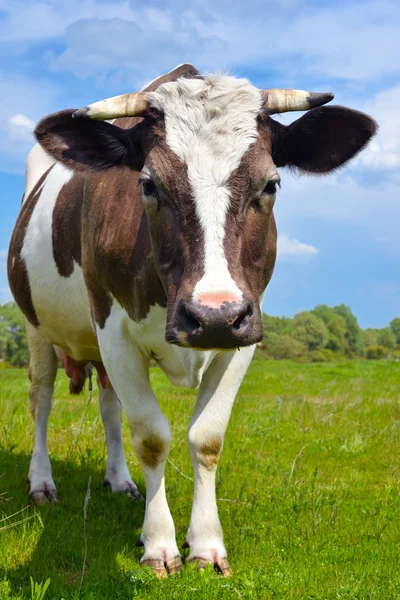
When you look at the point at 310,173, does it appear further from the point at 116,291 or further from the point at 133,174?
the point at 116,291

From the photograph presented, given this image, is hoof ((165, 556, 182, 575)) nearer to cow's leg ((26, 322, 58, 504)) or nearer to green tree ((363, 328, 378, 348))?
cow's leg ((26, 322, 58, 504))

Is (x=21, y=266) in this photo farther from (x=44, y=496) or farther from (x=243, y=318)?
(x=243, y=318)

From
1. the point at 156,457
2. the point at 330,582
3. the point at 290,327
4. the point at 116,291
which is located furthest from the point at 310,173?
the point at 290,327

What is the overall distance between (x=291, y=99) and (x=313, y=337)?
72.6m

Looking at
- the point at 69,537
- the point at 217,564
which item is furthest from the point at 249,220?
the point at 69,537

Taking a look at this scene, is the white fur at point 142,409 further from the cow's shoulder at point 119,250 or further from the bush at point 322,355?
the bush at point 322,355

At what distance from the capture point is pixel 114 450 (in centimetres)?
656

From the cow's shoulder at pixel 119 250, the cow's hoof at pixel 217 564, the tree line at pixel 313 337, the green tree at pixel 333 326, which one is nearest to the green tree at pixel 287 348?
the tree line at pixel 313 337

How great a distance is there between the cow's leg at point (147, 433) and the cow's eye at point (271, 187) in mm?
1410

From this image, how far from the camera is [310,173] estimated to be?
4715 millimetres

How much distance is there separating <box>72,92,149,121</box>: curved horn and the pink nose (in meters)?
1.41

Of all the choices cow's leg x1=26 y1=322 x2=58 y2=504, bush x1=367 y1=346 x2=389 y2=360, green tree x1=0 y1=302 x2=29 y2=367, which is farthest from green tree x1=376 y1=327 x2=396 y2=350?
cow's leg x1=26 y1=322 x2=58 y2=504

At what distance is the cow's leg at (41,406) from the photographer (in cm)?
619

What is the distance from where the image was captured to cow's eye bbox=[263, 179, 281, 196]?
3.92 m
